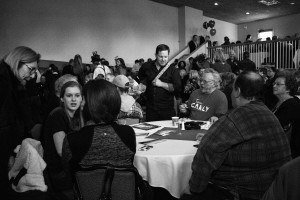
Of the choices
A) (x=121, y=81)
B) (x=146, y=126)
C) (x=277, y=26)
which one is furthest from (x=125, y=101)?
(x=277, y=26)

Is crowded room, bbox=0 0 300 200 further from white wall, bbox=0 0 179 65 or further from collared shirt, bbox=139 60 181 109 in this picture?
white wall, bbox=0 0 179 65

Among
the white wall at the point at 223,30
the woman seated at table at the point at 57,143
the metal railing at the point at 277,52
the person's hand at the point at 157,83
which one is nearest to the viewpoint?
the woman seated at table at the point at 57,143

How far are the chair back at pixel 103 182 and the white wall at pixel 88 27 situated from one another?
26.1 ft

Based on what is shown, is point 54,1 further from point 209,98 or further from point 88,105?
point 88,105

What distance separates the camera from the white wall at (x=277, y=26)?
14.5m

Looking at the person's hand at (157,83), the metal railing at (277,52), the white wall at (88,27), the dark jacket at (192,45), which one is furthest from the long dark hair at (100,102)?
the dark jacket at (192,45)

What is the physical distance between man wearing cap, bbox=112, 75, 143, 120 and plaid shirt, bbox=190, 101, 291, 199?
5.23ft

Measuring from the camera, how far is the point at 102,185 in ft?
4.94

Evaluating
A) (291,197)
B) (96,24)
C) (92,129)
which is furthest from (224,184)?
(96,24)

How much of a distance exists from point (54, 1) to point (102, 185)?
9.00 meters

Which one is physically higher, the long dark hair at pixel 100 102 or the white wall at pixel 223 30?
the white wall at pixel 223 30

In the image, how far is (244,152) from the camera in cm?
164

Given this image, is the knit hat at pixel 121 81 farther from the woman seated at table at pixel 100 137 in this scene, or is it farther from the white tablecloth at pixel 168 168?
the woman seated at table at pixel 100 137

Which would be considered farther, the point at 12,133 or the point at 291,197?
the point at 12,133
